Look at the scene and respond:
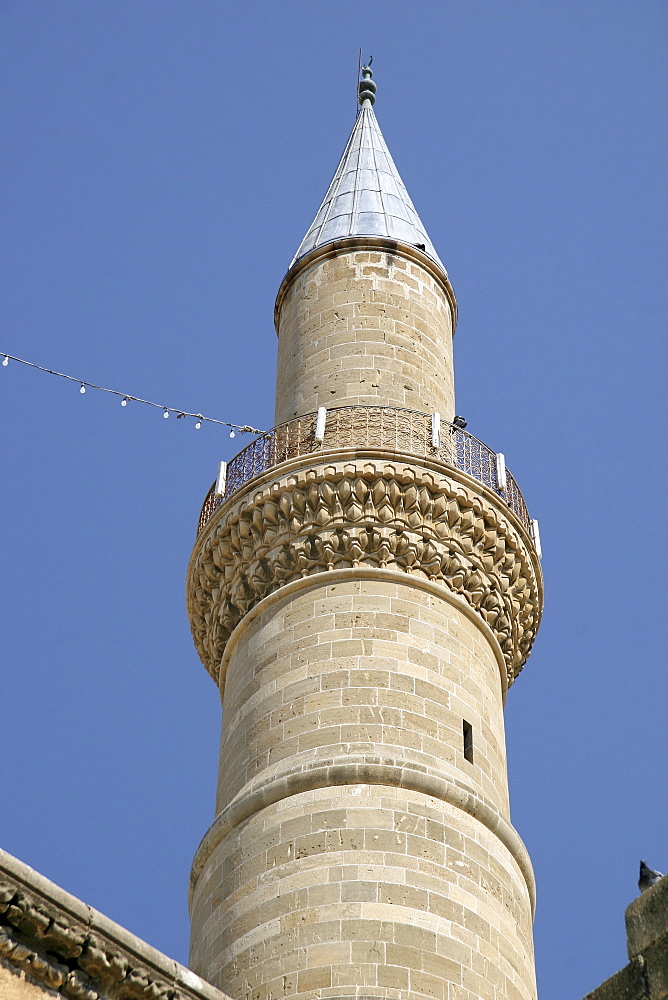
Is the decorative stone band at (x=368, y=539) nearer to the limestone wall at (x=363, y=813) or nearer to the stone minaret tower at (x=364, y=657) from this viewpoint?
the stone minaret tower at (x=364, y=657)

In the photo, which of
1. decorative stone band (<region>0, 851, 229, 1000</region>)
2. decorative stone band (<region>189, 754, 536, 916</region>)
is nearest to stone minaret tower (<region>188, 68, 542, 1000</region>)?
decorative stone band (<region>189, 754, 536, 916</region>)

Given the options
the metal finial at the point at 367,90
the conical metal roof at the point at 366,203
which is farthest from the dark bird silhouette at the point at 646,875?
the metal finial at the point at 367,90

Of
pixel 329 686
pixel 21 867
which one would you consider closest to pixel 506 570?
pixel 329 686

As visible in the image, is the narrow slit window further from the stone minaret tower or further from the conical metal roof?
the conical metal roof

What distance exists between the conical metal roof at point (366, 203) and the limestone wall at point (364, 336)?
334 millimetres

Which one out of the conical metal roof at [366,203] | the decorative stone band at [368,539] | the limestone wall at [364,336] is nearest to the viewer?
the decorative stone band at [368,539]

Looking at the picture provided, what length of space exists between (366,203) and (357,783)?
6.79m

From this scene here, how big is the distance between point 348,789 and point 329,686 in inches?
34.0

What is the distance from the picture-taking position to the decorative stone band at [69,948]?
8.16m

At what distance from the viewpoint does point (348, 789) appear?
10883 millimetres

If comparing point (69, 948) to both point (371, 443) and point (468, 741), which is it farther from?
point (371, 443)

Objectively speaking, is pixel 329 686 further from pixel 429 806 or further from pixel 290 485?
pixel 290 485

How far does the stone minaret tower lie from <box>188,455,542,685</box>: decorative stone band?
18 mm

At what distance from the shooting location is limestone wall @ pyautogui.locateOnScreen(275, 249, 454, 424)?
13.9 m
